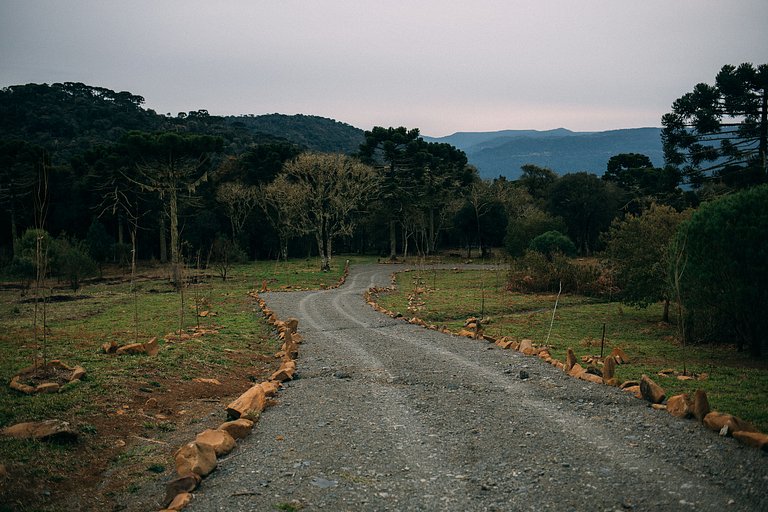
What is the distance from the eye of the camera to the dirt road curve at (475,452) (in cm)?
563

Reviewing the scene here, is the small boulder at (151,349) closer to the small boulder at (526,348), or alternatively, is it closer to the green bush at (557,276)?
the small boulder at (526,348)

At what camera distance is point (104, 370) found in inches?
408

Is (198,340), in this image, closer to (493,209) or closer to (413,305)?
(413,305)

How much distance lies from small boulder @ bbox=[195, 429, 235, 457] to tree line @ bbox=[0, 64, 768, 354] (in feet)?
15.7

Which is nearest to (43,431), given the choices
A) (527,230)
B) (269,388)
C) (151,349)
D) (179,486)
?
(179,486)

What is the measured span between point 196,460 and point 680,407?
7004 millimetres

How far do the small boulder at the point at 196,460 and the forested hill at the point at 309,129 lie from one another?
399 feet

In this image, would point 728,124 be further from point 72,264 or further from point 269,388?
point 72,264

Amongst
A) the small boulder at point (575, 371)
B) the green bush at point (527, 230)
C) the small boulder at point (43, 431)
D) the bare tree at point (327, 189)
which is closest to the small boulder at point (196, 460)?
the small boulder at point (43, 431)

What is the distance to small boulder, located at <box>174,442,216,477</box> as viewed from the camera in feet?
20.6

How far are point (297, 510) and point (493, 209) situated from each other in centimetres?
5776

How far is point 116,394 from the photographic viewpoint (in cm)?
923

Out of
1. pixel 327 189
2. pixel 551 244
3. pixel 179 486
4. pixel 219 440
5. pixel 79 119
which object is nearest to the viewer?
pixel 179 486

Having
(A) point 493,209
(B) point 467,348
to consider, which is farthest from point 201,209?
(B) point 467,348
